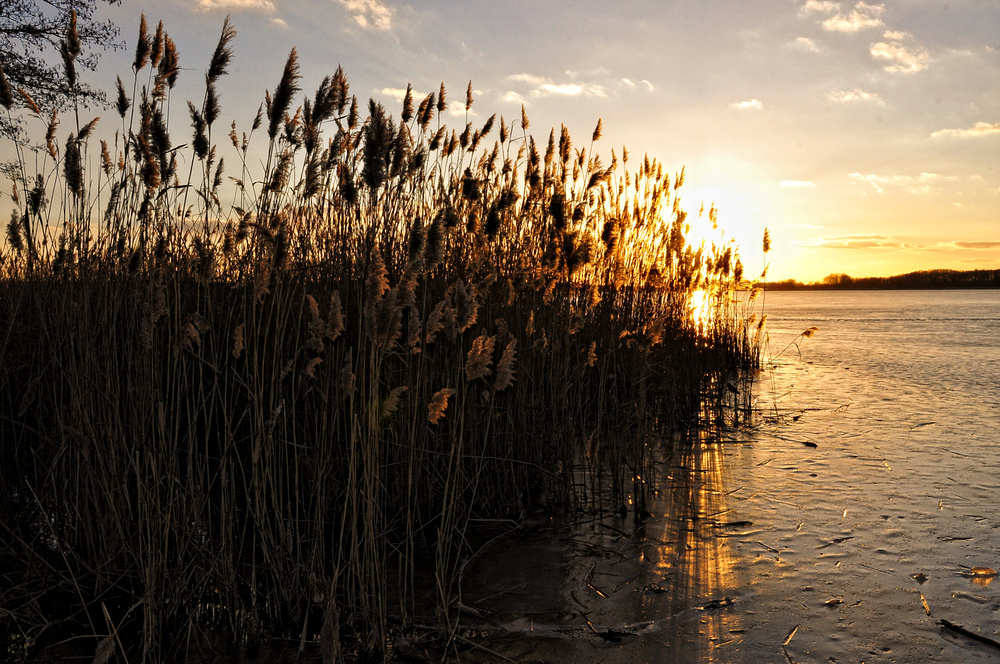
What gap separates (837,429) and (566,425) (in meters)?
2.94

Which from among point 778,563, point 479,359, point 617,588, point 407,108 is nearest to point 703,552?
point 778,563

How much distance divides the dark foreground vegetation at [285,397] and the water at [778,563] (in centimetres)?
33

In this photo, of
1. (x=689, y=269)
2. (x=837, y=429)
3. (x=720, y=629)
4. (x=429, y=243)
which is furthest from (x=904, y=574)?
(x=689, y=269)

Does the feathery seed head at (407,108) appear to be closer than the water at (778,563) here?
No

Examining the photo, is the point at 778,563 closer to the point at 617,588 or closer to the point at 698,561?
the point at 698,561

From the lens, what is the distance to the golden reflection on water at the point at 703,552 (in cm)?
221

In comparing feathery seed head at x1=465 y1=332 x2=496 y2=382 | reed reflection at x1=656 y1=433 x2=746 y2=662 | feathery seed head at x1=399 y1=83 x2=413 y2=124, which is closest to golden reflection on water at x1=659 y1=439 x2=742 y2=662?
reed reflection at x1=656 y1=433 x2=746 y2=662

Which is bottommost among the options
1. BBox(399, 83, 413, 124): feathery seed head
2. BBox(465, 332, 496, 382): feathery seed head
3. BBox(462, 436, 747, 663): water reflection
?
BBox(462, 436, 747, 663): water reflection

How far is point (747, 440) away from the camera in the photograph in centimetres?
498

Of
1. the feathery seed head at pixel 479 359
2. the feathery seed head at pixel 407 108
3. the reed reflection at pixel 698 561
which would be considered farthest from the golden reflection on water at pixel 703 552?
the feathery seed head at pixel 407 108

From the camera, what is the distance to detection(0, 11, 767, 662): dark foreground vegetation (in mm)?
2168

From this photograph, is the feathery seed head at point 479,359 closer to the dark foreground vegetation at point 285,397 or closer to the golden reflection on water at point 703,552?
the dark foreground vegetation at point 285,397

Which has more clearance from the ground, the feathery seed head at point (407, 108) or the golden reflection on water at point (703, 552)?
the feathery seed head at point (407, 108)

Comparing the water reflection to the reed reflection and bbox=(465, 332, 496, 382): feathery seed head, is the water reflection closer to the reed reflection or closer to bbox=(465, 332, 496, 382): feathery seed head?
the reed reflection
